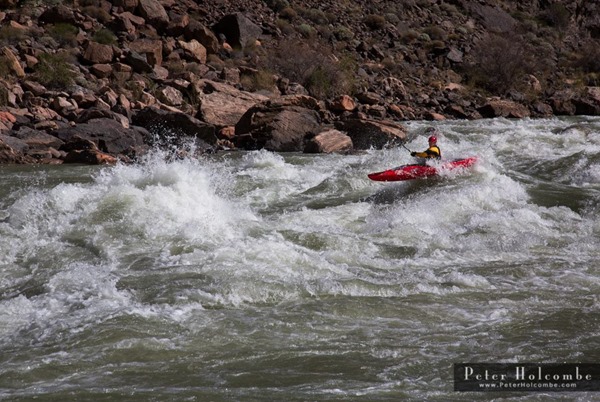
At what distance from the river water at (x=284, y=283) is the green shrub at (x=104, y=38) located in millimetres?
10463

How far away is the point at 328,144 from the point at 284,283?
341 inches

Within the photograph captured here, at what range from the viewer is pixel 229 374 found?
4.84 m

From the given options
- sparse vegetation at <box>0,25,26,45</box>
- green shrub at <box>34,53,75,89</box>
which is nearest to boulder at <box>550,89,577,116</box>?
→ green shrub at <box>34,53,75,89</box>

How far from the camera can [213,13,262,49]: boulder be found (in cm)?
2508

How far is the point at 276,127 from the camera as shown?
15844 millimetres

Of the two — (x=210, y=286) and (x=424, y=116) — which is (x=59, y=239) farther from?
(x=424, y=116)

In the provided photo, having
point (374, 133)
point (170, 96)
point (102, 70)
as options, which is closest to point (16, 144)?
point (170, 96)

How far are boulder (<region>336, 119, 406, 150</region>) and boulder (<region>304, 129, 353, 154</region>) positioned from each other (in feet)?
1.51

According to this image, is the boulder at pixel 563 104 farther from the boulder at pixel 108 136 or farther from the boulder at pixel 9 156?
the boulder at pixel 9 156

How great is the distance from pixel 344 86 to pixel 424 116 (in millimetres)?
2659

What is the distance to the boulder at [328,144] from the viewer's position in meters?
15.2

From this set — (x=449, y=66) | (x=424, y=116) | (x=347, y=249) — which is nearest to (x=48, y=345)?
(x=347, y=249)

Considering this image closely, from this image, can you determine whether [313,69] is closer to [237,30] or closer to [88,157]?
[237,30]

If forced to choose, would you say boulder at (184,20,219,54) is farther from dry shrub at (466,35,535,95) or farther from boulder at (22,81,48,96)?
dry shrub at (466,35,535,95)
